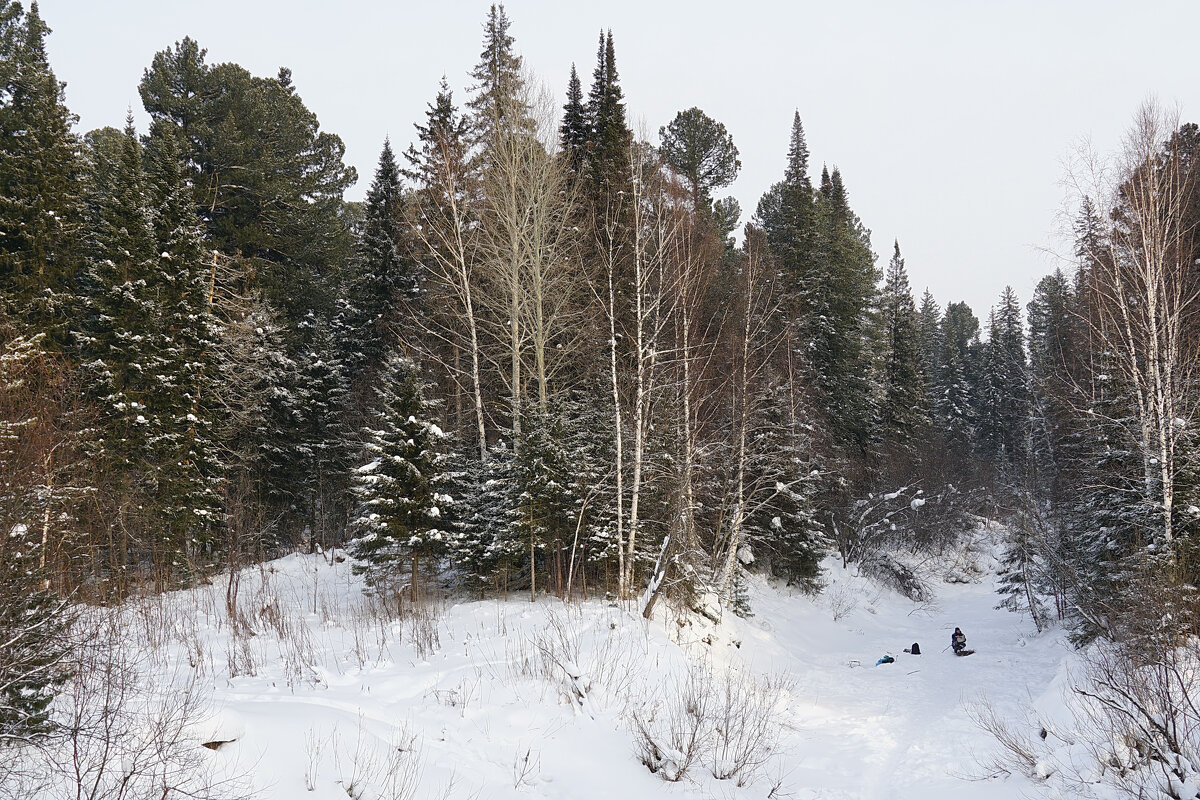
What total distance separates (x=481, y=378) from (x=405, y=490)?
24.8ft

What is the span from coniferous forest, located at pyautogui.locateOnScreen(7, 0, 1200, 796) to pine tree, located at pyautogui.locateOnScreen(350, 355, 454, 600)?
0.24 ft

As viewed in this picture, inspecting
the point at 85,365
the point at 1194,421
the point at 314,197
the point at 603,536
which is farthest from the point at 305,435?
the point at 1194,421

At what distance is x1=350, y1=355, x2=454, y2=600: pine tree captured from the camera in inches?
506

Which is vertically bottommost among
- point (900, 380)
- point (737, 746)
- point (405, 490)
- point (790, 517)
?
point (737, 746)

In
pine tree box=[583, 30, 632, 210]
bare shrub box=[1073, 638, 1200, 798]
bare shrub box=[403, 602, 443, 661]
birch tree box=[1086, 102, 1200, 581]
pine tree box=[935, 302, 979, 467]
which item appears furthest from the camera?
pine tree box=[935, 302, 979, 467]

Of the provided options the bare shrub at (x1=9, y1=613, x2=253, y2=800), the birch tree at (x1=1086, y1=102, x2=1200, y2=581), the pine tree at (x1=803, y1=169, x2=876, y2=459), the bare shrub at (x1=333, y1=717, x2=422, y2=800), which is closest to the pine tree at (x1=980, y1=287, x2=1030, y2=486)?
the pine tree at (x1=803, y1=169, x2=876, y2=459)

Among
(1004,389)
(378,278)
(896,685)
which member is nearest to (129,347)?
(378,278)

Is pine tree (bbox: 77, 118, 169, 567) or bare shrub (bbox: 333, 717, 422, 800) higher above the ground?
pine tree (bbox: 77, 118, 169, 567)

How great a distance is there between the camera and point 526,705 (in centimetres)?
726

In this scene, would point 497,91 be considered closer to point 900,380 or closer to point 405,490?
point 405,490

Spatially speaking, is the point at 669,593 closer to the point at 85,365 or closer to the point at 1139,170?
the point at 1139,170

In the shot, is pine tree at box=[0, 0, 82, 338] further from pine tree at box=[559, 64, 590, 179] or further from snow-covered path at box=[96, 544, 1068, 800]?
pine tree at box=[559, 64, 590, 179]

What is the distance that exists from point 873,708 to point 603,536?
5948mm

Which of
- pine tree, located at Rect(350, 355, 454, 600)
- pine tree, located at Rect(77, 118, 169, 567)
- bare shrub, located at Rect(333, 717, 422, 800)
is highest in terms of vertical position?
pine tree, located at Rect(77, 118, 169, 567)
